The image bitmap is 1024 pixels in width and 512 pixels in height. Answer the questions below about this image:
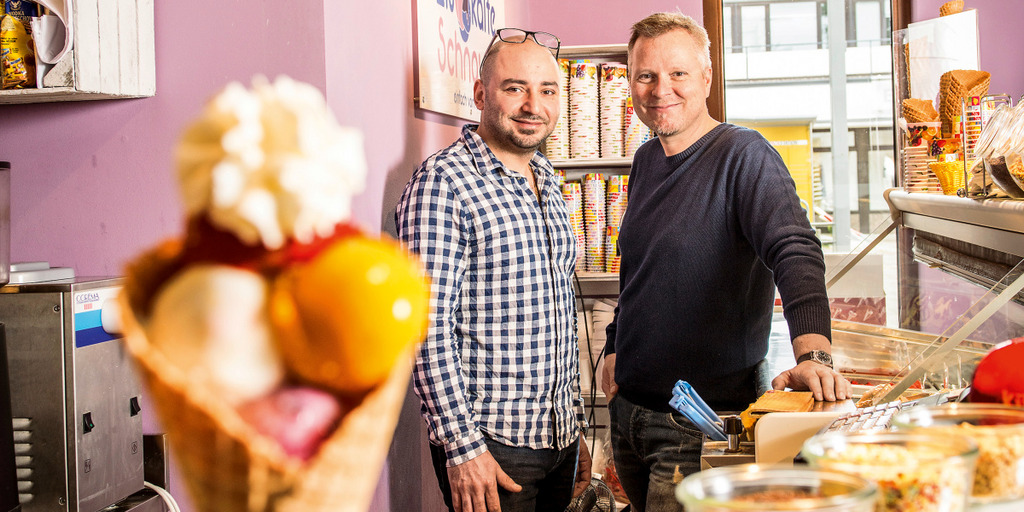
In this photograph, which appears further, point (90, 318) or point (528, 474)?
point (528, 474)

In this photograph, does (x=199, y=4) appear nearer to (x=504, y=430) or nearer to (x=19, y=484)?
(x=19, y=484)

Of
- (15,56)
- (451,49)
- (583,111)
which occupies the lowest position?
(15,56)

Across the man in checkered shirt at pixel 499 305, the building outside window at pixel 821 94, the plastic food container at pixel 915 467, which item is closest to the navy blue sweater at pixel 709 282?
the man in checkered shirt at pixel 499 305

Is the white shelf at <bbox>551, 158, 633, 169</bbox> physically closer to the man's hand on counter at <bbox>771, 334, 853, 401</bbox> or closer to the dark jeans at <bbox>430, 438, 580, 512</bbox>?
the dark jeans at <bbox>430, 438, 580, 512</bbox>

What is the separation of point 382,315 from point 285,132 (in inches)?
2.6

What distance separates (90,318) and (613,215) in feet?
7.51

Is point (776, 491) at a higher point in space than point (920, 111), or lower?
lower

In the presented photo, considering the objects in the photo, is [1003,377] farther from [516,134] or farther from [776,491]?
[516,134]

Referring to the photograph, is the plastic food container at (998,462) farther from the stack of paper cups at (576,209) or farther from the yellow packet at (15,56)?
the stack of paper cups at (576,209)

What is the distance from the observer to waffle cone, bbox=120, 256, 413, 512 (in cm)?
25

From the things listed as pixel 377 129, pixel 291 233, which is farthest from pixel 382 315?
pixel 377 129

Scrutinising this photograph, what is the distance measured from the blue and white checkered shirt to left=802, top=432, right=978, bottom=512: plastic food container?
4.31ft

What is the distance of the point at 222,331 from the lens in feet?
0.81

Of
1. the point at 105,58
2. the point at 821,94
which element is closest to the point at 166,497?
the point at 105,58
